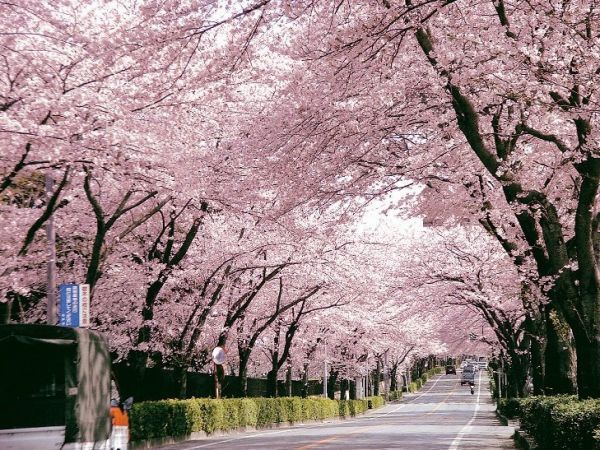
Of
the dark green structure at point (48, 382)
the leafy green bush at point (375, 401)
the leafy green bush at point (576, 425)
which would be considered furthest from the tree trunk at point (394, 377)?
the dark green structure at point (48, 382)

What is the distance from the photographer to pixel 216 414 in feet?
90.5

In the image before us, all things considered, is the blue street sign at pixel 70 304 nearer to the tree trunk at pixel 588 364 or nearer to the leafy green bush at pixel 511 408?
the tree trunk at pixel 588 364

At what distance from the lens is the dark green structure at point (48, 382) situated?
412 inches

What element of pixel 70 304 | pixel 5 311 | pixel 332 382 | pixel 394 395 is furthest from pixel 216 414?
pixel 394 395

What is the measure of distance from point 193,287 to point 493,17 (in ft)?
53.8

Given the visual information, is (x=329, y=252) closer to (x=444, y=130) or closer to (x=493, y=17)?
(x=444, y=130)

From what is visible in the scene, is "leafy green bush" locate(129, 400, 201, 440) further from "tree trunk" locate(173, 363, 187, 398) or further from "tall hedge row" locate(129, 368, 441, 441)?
"tree trunk" locate(173, 363, 187, 398)

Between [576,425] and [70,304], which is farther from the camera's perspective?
[70,304]

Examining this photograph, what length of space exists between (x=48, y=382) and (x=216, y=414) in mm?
17447

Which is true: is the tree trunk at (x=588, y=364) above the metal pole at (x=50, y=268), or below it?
below

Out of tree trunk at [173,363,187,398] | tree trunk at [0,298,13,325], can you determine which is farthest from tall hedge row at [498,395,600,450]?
tree trunk at [173,363,187,398]

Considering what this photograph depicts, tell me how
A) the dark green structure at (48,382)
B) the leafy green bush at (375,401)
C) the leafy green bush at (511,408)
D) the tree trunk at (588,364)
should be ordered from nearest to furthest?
1. the dark green structure at (48,382)
2. the tree trunk at (588,364)
3. the leafy green bush at (511,408)
4. the leafy green bush at (375,401)

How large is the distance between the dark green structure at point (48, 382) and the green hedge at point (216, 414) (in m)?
9.69

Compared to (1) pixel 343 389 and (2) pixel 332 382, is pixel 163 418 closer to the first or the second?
(2) pixel 332 382
